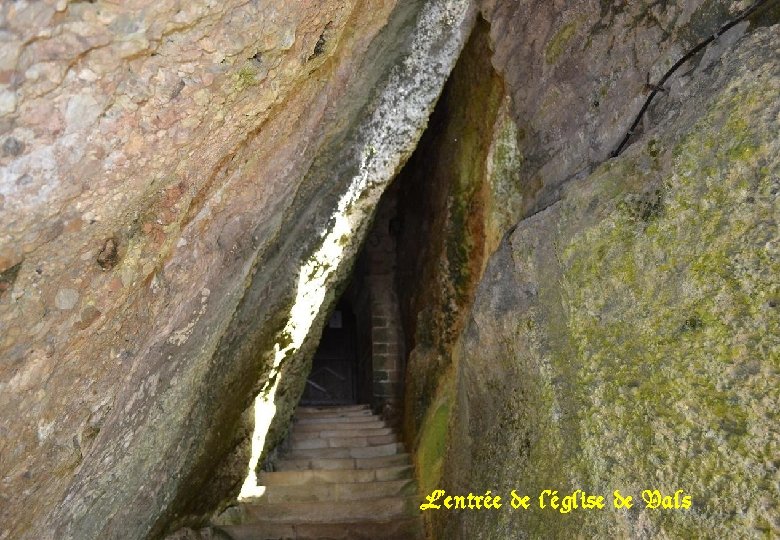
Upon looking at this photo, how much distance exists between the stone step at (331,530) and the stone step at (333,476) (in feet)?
0.90

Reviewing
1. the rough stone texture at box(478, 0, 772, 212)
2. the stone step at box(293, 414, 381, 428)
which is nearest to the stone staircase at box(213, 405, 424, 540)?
the stone step at box(293, 414, 381, 428)

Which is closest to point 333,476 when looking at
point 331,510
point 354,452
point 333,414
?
point 331,510

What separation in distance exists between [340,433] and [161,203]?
391 cm

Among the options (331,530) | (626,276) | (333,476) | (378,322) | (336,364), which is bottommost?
(331,530)

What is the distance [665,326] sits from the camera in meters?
1.77

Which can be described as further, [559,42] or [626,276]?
[559,42]

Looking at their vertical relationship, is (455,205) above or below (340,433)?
above

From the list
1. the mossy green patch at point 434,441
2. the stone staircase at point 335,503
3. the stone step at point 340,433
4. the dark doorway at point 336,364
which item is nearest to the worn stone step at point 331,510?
the stone staircase at point 335,503

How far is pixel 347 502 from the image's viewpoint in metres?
4.59

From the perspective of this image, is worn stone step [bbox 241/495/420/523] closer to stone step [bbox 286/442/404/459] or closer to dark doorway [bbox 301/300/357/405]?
stone step [bbox 286/442/404/459]

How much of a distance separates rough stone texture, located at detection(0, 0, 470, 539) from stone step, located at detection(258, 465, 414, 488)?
1.06m

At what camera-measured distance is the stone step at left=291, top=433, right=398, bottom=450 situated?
17.3 feet

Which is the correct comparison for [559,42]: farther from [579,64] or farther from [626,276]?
[626,276]

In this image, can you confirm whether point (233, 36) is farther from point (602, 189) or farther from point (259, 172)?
point (602, 189)
